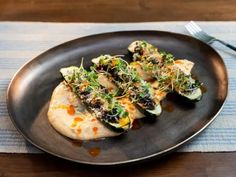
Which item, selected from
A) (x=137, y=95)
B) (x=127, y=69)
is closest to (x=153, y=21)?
(x=127, y=69)

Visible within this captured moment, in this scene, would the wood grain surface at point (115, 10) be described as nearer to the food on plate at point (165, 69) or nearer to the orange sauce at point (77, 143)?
the food on plate at point (165, 69)

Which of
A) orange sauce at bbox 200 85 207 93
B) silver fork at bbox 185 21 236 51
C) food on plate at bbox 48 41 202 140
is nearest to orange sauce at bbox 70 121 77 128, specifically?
food on plate at bbox 48 41 202 140

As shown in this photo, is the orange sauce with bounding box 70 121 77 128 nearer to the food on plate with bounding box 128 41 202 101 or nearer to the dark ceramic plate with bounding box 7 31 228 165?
the dark ceramic plate with bounding box 7 31 228 165

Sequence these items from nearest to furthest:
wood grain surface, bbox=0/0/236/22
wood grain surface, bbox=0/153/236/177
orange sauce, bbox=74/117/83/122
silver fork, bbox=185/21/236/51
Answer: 1. wood grain surface, bbox=0/153/236/177
2. orange sauce, bbox=74/117/83/122
3. silver fork, bbox=185/21/236/51
4. wood grain surface, bbox=0/0/236/22

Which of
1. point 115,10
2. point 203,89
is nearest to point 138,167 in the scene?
point 203,89

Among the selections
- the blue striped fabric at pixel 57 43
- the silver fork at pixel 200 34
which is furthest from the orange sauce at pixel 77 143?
the silver fork at pixel 200 34
